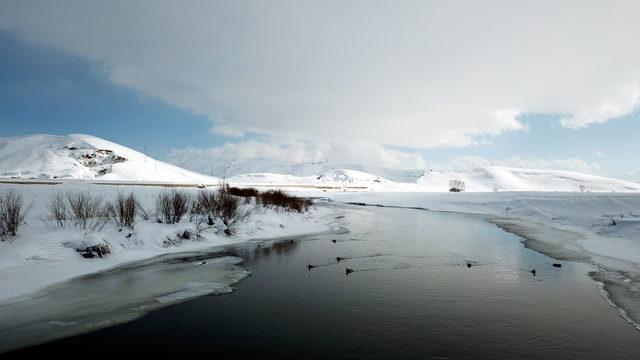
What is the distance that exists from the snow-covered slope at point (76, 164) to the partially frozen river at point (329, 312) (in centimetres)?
12344

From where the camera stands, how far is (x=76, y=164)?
16388 cm

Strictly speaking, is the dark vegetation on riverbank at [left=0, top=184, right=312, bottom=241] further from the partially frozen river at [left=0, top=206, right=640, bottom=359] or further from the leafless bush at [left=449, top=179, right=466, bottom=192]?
the leafless bush at [left=449, top=179, right=466, bottom=192]

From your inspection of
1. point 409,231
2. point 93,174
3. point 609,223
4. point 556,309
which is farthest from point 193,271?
point 93,174

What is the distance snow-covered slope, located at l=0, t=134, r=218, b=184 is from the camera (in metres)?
147

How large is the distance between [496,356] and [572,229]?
2705 centimetres

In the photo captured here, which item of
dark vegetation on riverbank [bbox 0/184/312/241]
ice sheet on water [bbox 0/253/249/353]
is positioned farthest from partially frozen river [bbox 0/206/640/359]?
dark vegetation on riverbank [bbox 0/184/312/241]

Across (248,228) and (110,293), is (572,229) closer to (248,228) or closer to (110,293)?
(248,228)

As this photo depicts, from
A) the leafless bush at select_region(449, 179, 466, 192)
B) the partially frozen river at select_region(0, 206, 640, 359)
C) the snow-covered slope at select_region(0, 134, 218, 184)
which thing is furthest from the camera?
the snow-covered slope at select_region(0, 134, 218, 184)

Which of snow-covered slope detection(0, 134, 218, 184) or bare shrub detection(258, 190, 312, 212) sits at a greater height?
snow-covered slope detection(0, 134, 218, 184)

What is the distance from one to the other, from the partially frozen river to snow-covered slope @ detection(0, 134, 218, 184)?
12344 cm

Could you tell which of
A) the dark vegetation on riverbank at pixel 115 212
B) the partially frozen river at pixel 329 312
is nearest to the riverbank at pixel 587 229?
the partially frozen river at pixel 329 312

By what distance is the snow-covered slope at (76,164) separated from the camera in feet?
483

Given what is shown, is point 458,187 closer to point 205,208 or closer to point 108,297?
point 205,208

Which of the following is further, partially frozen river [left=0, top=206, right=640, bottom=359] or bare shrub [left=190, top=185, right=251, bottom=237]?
bare shrub [left=190, top=185, right=251, bottom=237]
